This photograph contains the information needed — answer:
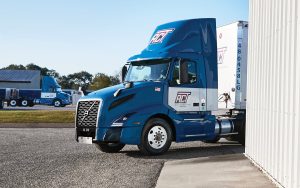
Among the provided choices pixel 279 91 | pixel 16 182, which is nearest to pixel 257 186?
pixel 279 91

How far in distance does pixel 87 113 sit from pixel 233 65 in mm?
4663

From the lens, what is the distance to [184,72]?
1106 cm

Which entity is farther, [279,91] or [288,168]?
[279,91]

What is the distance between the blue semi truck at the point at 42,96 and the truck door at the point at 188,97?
3624 cm

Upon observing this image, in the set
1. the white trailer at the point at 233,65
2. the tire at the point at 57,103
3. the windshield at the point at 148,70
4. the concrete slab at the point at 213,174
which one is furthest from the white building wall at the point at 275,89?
the tire at the point at 57,103

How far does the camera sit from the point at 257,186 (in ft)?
22.8

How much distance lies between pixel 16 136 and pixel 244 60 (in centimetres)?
868

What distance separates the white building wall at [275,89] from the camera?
588 centimetres

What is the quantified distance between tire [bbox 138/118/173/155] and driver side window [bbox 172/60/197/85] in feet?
3.67

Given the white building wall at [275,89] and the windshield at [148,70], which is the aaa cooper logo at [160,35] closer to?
the windshield at [148,70]

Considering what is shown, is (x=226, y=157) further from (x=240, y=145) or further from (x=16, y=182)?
(x=16, y=182)

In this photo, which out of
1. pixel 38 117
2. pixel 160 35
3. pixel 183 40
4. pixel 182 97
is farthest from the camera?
pixel 38 117

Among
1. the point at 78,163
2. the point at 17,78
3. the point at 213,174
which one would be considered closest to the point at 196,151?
the point at 78,163

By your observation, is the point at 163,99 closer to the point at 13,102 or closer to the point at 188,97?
the point at 188,97
